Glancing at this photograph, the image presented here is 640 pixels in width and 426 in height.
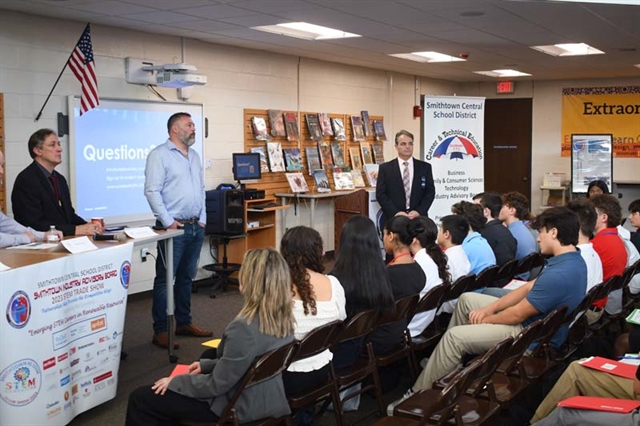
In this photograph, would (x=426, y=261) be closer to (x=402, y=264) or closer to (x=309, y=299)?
(x=402, y=264)

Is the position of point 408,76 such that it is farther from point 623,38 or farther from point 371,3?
point 371,3

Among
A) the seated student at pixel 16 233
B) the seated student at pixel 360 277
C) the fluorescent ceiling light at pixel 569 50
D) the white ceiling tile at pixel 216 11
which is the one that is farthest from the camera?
the fluorescent ceiling light at pixel 569 50

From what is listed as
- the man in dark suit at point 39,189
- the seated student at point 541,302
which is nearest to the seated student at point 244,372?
the seated student at point 541,302

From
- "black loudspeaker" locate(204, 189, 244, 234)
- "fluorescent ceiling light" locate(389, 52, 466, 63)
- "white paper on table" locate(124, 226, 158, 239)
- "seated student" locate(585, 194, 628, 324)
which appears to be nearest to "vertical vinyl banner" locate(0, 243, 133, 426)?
"white paper on table" locate(124, 226, 158, 239)

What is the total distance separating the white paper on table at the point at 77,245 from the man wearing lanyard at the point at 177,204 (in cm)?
117

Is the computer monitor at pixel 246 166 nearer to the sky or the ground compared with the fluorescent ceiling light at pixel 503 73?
nearer to the ground

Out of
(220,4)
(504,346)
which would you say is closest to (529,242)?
(504,346)

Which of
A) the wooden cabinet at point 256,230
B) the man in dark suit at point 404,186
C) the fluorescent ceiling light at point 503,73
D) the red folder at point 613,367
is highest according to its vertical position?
the fluorescent ceiling light at point 503,73

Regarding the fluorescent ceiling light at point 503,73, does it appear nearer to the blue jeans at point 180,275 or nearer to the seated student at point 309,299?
the blue jeans at point 180,275

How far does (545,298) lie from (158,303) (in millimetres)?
2849

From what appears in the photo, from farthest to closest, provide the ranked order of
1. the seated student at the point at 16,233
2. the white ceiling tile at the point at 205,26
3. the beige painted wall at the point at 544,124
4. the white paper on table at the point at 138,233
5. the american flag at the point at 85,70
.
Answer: the beige painted wall at the point at 544,124 < the white ceiling tile at the point at 205,26 < the american flag at the point at 85,70 < the white paper on table at the point at 138,233 < the seated student at the point at 16,233

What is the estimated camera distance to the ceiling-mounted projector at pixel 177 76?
7.03 meters

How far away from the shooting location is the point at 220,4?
598 centimetres

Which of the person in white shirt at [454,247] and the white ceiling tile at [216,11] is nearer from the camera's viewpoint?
the person in white shirt at [454,247]
